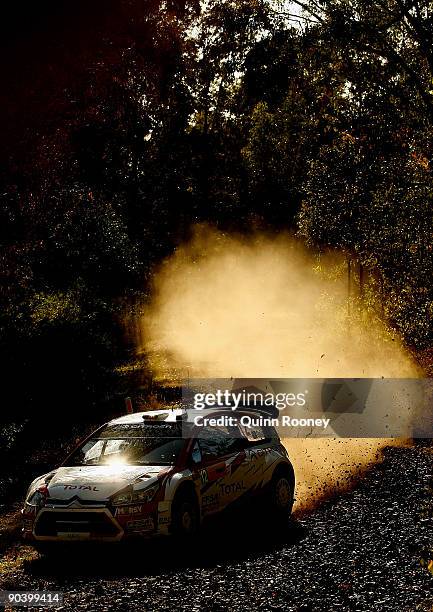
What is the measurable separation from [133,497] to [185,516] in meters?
0.82

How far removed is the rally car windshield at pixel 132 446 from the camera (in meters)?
10.9

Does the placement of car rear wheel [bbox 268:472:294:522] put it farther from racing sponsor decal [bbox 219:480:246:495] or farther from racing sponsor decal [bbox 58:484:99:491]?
racing sponsor decal [bbox 58:484:99:491]

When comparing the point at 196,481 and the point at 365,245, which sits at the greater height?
the point at 365,245

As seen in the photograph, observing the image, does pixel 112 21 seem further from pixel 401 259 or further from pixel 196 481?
pixel 401 259

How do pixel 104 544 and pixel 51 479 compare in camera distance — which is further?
pixel 51 479

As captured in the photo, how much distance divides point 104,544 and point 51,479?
1.21 m

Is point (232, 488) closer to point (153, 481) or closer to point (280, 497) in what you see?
point (280, 497)

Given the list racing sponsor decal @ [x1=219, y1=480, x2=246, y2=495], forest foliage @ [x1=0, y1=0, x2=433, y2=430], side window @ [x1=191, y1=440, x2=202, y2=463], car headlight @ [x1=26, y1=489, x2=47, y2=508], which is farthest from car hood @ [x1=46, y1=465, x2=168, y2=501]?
forest foliage @ [x1=0, y1=0, x2=433, y2=430]

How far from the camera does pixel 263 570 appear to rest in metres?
9.88

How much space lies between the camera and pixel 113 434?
11656mm

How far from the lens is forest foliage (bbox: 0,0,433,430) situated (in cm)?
1650

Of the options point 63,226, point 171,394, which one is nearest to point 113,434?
point 171,394

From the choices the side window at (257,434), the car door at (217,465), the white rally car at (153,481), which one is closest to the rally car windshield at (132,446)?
the white rally car at (153,481)

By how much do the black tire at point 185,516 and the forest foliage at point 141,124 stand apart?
673cm
